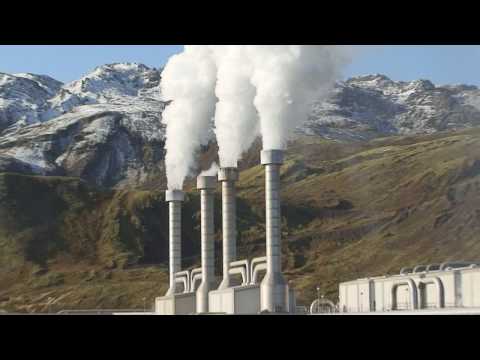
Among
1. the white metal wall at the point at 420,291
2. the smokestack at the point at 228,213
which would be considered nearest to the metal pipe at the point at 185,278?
the smokestack at the point at 228,213

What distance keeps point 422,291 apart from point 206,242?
27.5 meters

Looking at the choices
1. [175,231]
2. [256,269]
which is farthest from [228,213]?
[175,231]

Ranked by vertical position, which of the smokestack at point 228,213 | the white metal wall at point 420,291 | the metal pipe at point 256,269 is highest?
the smokestack at point 228,213

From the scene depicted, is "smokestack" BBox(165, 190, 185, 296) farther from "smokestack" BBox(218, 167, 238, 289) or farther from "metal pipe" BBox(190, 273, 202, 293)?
"smokestack" BBox(218, 167, 238, 289)

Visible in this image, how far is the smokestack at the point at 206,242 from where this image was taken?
74750 mm

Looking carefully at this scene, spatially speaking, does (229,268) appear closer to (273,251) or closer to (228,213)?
(228,213)

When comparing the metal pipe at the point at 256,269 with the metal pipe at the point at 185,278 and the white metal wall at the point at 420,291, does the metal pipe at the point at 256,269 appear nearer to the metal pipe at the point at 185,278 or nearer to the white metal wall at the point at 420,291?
the white metal wall at the point at 420,291

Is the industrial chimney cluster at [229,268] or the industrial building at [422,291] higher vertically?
the industrial chimney cluster at [229,268]

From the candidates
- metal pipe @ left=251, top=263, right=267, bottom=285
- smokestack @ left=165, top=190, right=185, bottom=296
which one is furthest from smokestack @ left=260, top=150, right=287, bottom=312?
smokestack @ left=165, top=190, right=185, bottom=296

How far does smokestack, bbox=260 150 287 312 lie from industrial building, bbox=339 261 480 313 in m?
4.62
